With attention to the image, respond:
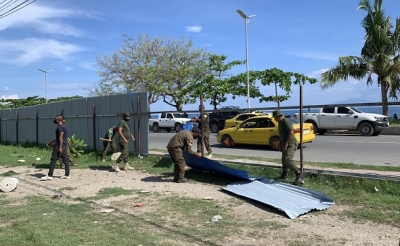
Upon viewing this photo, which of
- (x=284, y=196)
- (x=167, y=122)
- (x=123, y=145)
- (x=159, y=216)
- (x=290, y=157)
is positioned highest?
(x=167, y=122)

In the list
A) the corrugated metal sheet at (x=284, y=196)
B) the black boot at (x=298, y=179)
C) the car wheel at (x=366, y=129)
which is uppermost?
the car wheel at (x=366, y=129)

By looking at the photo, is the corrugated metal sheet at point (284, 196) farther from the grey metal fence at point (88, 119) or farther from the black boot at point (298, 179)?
the grey metal fence at point (88, 119)

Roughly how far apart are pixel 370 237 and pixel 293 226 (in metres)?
1.04

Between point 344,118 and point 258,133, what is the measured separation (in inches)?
286

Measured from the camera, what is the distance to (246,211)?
668cm

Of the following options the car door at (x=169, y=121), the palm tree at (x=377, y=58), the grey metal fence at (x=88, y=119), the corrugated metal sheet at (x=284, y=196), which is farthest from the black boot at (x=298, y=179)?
the car door at (x=169, y=121)

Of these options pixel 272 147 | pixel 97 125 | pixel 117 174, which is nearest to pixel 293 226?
pixel 117 174

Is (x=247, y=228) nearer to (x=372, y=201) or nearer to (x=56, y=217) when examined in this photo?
(x=372, y=201)

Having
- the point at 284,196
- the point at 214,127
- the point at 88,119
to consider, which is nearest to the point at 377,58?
the point at 214,127

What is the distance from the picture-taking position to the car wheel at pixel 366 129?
19750 mm

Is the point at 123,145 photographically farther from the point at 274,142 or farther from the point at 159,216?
the point at 274,142

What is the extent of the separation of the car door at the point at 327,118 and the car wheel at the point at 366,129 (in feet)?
4.99

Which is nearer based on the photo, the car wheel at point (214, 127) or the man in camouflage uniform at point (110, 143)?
the man in camouflage uniform at point (110, 143)

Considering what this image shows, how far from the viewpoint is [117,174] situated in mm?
10836
